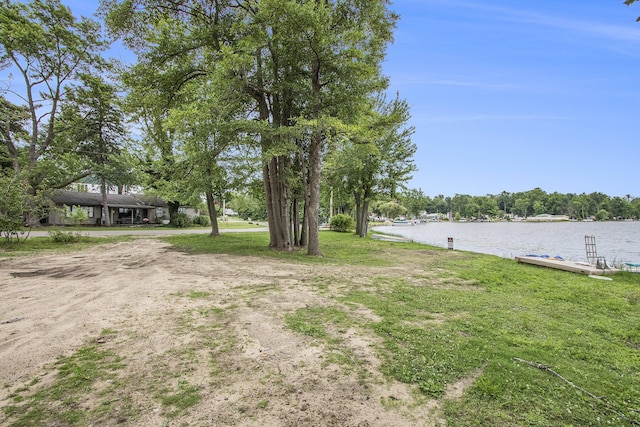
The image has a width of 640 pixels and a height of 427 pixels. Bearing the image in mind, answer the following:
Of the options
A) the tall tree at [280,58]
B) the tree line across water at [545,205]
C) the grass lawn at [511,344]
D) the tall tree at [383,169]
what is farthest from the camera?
the tree line across water at [545,205]

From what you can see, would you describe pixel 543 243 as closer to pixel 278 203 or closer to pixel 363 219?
pixel 363 219

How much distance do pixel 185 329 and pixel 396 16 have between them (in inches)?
535

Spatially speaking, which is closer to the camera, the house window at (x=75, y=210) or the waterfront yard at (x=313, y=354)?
the waterfront yard at (x=313, y=354)

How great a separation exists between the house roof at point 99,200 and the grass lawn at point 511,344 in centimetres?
3414

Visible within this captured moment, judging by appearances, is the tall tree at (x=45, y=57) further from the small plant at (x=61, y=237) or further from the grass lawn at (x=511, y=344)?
the grass lawn at (x=511, y=344)

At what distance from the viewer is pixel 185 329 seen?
13.2 ft

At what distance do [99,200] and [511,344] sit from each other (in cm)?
4009

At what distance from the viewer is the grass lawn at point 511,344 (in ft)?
8.15

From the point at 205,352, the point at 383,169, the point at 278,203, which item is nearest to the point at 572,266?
the point at 278,203

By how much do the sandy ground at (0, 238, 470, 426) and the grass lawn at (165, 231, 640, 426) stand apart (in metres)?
0.22

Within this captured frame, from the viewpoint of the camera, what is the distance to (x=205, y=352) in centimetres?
336

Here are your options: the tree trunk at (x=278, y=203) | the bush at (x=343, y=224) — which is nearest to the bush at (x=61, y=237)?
the tree trunk at (x=278, y=203)

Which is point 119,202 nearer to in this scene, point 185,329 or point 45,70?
point 45,70

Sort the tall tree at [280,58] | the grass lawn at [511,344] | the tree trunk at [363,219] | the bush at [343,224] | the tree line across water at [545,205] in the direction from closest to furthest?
the grass lawn at [511,344], the tall tree at [280,58], the tree trunk at [363,219], the bush at [343,224], the tree line across water at [545,205]
